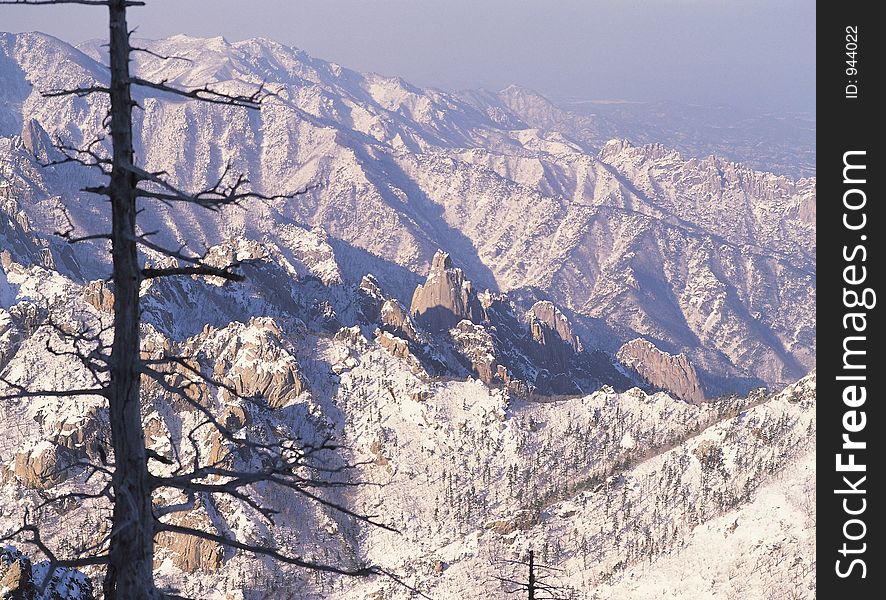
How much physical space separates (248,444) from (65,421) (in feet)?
660

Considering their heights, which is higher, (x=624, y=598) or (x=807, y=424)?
(x=807, y=424)

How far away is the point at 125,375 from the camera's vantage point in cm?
1200

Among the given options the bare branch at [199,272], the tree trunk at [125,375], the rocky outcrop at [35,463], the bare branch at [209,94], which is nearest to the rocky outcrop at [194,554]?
the rocky outcrop at [35,463]

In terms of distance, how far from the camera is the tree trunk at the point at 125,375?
1159 centimetres

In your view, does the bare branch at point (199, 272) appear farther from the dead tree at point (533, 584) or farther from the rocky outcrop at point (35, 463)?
the rocky outcrop at point (35, 463)

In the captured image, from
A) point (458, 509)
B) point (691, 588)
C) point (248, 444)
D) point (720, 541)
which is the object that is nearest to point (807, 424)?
point (720, 541)

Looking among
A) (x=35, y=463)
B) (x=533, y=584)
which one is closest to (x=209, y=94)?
(x=533, y=584)

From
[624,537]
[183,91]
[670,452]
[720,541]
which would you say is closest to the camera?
[183,91]

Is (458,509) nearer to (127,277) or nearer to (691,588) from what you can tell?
(691,588)

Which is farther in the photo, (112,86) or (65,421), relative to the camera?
(65,421)

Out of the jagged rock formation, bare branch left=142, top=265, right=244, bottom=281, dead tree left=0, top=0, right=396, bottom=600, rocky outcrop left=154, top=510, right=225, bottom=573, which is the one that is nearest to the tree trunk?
dead tree left=0, top=0, right=396, bottom=600

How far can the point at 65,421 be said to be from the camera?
191 meters
